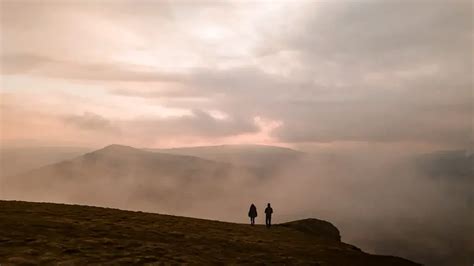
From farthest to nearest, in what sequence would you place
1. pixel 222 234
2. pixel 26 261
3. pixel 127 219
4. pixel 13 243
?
pixel 127 219
pixel 222 234
pixel 13 243
pixel 26 261

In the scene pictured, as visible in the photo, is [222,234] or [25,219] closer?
[25,219]

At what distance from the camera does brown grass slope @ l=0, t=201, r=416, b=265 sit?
2464cm

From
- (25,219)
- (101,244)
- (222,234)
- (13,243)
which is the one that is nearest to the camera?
(13,243)

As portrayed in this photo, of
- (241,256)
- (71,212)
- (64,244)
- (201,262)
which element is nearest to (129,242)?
(64,244)

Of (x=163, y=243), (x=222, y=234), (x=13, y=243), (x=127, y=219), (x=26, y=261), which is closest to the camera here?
(x=26, y=261)

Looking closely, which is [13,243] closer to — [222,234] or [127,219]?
[127,219]

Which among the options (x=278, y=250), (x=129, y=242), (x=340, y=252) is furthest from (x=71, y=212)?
(x=340, y=252)

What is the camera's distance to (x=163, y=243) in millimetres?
29500

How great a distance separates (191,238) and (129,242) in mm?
5612

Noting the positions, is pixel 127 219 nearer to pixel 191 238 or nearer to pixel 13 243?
pixel 191 238

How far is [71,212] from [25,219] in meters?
6.33

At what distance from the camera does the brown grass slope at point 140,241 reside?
24641 mm

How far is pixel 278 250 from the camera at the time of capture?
102 feet

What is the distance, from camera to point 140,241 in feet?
95.9
